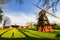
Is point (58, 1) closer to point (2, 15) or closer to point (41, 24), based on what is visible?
point (41, 24)

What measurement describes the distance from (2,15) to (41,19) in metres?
18.2

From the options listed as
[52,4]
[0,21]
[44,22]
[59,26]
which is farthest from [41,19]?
[52,4]

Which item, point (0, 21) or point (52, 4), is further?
point (0, 21)

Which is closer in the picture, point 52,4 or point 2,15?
point 52,4

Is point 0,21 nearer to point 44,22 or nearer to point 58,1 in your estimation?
point 44,22

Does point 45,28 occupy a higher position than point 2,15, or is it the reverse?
point 2,15

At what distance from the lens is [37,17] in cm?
4850

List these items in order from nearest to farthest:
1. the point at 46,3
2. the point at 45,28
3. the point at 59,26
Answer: the point at 46,3 < the point at 45,28 < the point at 59,26

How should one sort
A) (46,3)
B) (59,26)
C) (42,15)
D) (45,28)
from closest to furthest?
(46,3) < (42,15) < (45,28) < (59,26)

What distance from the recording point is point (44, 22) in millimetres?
47188

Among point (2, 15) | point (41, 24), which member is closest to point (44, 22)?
point (41, 24)

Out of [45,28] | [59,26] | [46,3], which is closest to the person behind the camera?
[46,3]

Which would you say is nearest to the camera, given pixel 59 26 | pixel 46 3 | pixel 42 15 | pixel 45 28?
pixel 46 3

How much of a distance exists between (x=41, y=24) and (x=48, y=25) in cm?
165
